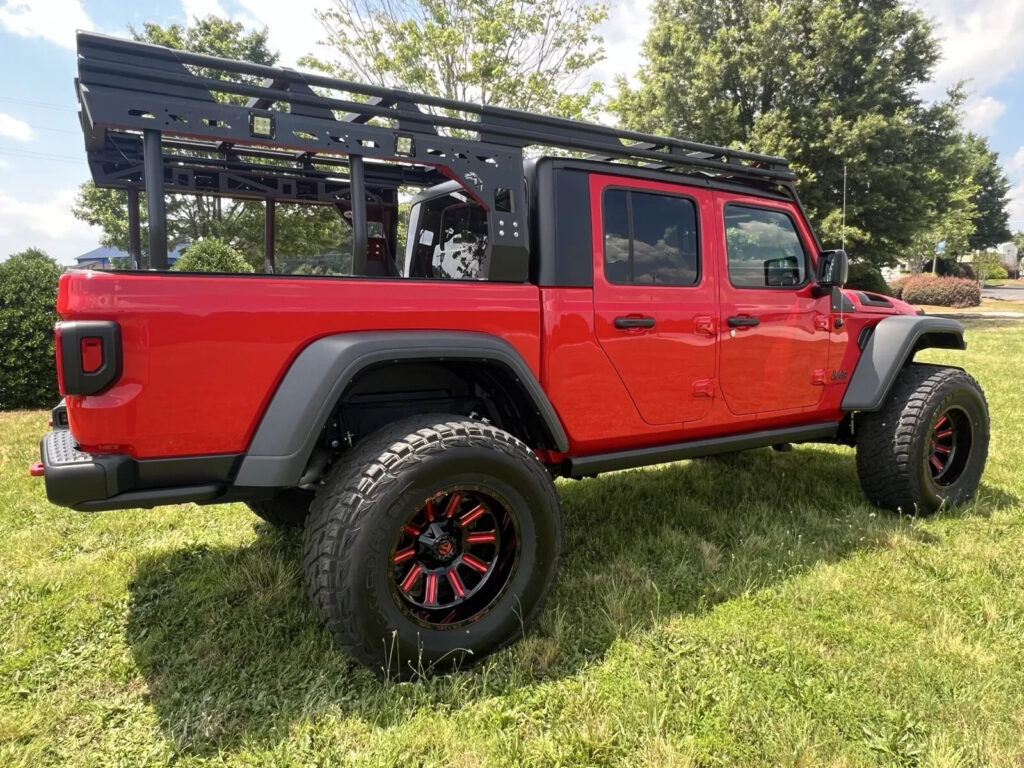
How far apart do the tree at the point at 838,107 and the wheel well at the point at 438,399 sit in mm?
15167

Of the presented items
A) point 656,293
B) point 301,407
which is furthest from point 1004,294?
point 301,407

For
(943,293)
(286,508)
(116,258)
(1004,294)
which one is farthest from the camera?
(1004,294)

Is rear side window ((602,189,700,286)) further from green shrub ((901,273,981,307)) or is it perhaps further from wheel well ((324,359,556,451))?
green shrub ((901,273,981,307))

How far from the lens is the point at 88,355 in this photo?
1886mm

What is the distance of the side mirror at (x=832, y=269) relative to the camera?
3.51 m

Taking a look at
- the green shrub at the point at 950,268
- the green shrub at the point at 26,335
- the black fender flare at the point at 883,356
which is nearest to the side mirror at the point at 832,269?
the black fender flare at the point at 883,356

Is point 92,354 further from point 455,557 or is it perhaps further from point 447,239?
point 447,239

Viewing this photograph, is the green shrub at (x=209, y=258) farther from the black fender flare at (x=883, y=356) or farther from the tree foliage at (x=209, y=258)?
the black fender flare at (x=883, y=356)

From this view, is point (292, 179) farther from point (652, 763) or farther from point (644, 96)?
point (644, 96)

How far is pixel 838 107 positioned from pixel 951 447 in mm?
14877

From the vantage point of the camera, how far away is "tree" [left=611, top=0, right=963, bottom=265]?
15.9m

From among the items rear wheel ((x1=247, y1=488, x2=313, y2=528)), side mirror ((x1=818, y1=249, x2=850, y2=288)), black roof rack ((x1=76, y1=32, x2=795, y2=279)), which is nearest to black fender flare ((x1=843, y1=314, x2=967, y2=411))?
side mirror ((x1=818, y1=249, x2=850, y2=288))

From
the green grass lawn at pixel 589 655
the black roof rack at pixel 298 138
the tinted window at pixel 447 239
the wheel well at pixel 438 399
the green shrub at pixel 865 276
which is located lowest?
the green grass lawn at pixel 589 655

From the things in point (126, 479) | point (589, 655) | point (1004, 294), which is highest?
point (1004, 294)
